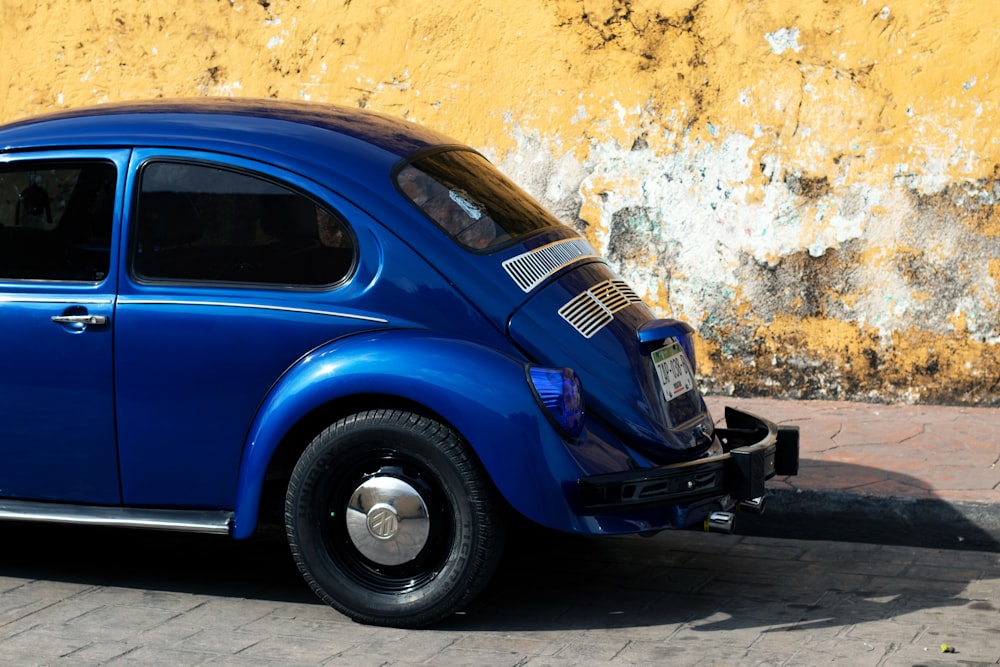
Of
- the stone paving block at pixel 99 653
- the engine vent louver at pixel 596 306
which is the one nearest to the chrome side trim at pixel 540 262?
the engine vent louver at pixel 596 306

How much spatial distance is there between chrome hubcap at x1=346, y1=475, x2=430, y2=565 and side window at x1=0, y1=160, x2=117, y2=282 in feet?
3.85

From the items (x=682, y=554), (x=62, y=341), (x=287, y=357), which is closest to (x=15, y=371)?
(x=62, y=341)

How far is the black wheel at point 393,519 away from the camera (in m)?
3.93

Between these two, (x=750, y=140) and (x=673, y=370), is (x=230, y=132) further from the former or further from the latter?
(x=750, y=140)

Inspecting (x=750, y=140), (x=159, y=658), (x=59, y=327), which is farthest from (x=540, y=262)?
(x=750, y=140)

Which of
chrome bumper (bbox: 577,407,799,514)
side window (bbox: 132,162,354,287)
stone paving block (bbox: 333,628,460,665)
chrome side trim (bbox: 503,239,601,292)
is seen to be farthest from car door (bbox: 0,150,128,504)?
chrome bumper (bbox: 577,407,799,514)

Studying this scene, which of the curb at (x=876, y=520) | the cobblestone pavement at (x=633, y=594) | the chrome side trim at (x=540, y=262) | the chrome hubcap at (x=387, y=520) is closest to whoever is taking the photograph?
the cobblestone pavement at (x=633, y=594)

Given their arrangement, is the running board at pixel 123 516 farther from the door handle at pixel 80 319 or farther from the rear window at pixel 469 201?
the rear window at pixel 469 201

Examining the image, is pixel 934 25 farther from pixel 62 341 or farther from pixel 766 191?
pixel 62 341

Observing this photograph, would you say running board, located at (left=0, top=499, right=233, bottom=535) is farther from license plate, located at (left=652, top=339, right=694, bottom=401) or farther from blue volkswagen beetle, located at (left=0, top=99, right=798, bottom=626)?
license plate, located at (left=652, top=339, right=694, bottom=401)

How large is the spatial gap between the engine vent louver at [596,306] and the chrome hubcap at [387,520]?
2.50 feet

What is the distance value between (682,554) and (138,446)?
2.06 m

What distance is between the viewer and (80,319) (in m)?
4.22

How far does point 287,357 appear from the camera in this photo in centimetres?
411
